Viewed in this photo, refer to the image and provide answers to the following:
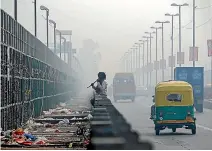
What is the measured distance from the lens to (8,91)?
23938 millimetres

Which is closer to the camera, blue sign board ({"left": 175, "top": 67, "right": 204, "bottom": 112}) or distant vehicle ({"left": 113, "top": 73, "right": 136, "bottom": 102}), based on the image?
blue sign board ({"left": 175, "top": 67, "right": 204, "bottom": 112})

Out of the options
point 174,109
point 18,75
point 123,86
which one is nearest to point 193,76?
point 174,109

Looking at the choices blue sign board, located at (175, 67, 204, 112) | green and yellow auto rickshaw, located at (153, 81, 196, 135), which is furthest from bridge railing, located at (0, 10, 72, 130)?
blue sign board, located at (175, 67, 204, 112)

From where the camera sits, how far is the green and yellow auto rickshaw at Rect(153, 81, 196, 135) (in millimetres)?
27766

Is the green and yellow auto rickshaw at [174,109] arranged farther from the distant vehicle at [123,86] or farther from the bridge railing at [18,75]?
the distant vehicle at [123,86]

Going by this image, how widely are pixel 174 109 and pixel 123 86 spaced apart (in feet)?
190

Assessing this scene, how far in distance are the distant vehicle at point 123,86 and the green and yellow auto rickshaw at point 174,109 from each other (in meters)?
56.5

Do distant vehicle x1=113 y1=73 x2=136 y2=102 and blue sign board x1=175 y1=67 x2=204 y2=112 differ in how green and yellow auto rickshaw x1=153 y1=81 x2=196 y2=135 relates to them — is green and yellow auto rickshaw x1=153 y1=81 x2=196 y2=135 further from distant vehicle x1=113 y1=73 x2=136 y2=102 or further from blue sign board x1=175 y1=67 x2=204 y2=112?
distant vehicle x1=113 y1=73 x2=136 y2=102

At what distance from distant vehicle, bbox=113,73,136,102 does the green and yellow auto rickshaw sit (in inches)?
2223

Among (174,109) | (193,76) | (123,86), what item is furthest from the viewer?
(123,86)

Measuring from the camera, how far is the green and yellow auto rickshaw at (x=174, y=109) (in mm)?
27766

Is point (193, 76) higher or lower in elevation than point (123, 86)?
higher

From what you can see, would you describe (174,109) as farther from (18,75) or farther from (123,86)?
(123,86)

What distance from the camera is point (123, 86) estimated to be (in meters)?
85.8
